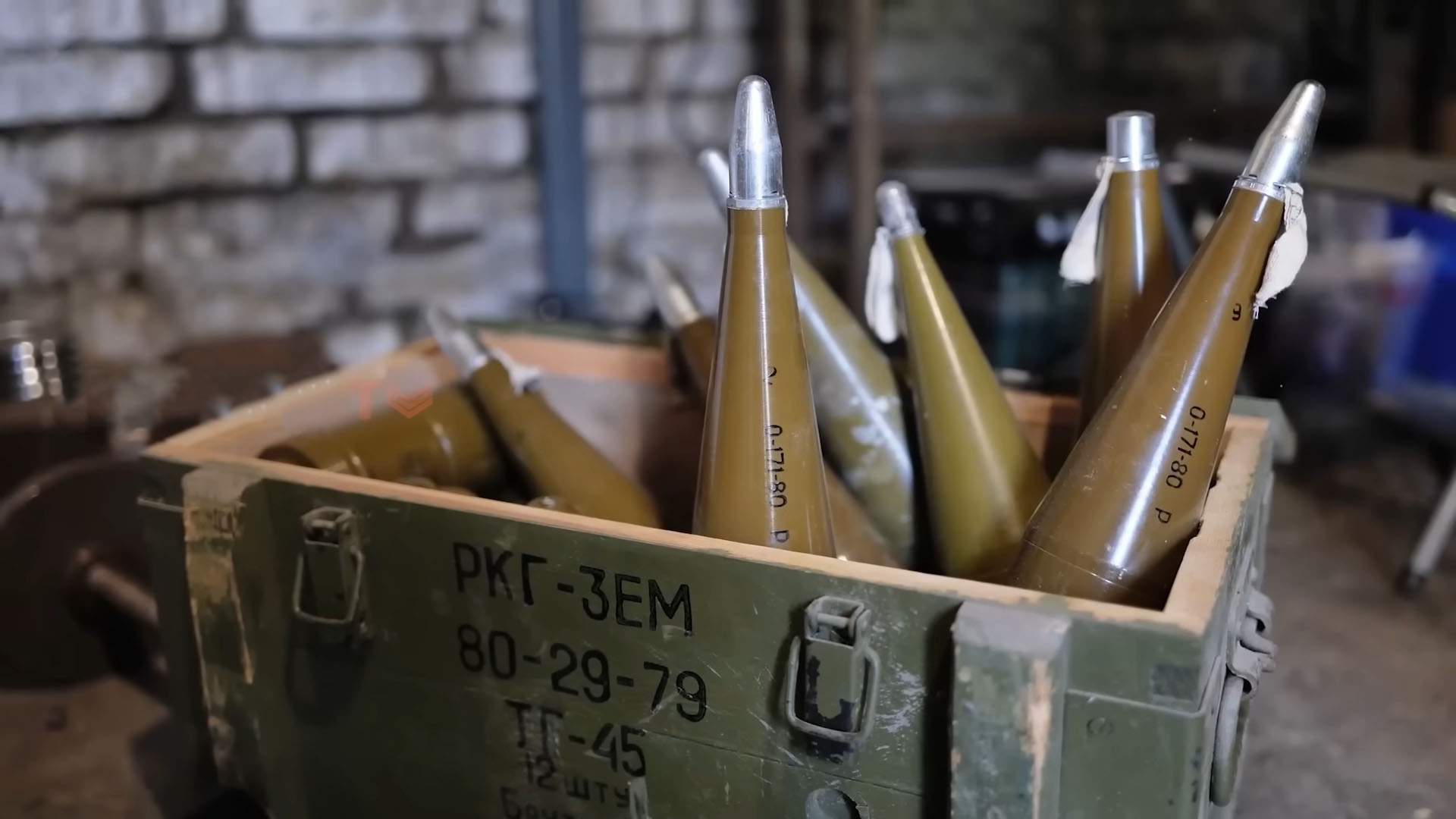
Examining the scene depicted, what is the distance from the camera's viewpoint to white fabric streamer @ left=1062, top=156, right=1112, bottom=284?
845 mm

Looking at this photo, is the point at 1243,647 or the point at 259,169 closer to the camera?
the point at 1243,647

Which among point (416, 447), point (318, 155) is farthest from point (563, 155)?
point (416, 447)

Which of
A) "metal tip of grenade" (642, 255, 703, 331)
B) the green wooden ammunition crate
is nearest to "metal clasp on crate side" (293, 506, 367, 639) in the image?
the green wooden ammunition crate

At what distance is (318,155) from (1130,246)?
1.27m

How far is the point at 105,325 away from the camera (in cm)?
161

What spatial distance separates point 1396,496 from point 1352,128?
1.03 meters

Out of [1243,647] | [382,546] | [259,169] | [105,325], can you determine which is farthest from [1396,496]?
[105,325]

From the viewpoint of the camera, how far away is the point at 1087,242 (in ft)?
2.82

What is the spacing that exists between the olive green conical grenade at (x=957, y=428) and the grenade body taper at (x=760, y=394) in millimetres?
102

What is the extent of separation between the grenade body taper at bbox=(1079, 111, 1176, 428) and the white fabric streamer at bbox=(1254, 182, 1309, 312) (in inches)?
5.3

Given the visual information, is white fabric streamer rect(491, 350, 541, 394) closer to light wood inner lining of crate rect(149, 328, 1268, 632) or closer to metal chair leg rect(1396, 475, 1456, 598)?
light wood inner lining of crate rect(149, 328, 1268, 632)

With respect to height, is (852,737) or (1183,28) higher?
(1183,28)

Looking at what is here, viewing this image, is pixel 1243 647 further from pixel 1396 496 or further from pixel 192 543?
pixel 1396 496

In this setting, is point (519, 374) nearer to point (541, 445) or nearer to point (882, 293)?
point (541, 445)
